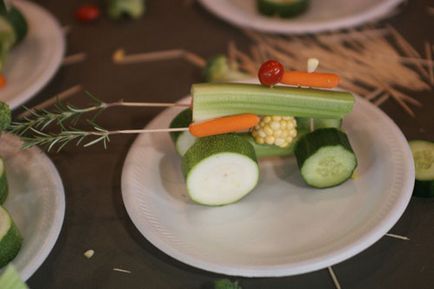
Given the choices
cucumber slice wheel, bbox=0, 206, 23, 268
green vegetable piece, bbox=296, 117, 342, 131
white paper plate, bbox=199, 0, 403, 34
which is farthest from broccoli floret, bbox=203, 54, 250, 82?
cucumber slice wheel, bbox=0, 206, 23, 268

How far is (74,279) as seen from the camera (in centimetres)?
128

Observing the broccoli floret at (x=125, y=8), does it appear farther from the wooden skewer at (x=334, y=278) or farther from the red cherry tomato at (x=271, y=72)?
the wooden skewer at (x=334, y=278)

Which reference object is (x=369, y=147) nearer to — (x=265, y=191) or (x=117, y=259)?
(x=265, y=191)

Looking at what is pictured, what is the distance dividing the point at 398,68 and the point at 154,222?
3.06ft

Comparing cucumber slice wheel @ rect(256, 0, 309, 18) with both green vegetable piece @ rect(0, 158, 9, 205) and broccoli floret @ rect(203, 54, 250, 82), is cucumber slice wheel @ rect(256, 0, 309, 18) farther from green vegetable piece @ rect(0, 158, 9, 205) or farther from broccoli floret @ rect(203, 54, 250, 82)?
green vegetable piece @ rect(0, 158, 9, 205)

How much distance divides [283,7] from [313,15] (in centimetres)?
13

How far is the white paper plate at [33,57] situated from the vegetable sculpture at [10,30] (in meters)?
0.03

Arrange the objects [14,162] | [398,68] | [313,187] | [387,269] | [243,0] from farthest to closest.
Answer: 1. [243,0]
2. [398,68]
3. [14,162]
4. [313,187]
5. [387,269]

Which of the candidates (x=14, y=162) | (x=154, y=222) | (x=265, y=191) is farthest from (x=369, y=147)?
(x=14, y=162)

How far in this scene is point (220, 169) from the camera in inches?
50.9

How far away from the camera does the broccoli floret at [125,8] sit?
2.12 meters

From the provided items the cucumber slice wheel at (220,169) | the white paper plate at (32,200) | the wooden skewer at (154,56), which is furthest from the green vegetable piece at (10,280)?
the wooden skewer at (154,56)

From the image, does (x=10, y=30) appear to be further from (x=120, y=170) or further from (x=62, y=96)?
(x=120, y=170)

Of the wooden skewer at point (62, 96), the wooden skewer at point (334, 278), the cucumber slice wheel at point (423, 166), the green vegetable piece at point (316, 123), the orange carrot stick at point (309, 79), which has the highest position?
the orange carrot stick at point (309, 79)
